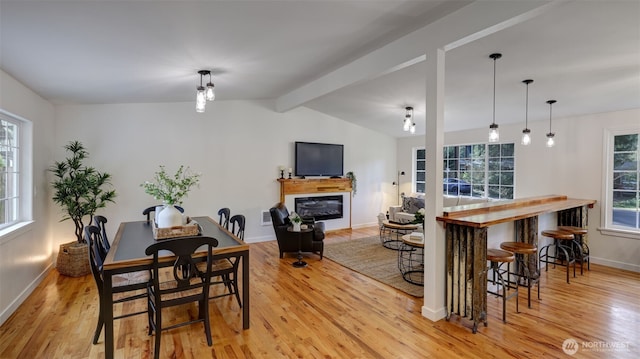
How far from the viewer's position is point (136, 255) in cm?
244

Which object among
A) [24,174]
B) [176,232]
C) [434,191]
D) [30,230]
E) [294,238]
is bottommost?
[294,238]

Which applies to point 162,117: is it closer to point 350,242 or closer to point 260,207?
point 260,207

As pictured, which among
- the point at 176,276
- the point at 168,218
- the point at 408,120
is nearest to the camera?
the point at 176,276

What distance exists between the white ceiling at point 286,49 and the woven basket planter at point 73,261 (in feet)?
6.69

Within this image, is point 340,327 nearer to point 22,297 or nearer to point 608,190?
point 22,297

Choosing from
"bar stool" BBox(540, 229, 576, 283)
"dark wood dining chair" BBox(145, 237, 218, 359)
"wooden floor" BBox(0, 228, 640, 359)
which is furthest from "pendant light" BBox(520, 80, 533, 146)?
"dark wood dining chair" BBox(145, 237, 218, 359)

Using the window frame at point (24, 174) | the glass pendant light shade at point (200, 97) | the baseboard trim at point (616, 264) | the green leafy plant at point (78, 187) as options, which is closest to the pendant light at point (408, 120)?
the glass pendant light shade at point (200, 97)

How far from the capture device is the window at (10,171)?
3.22 m

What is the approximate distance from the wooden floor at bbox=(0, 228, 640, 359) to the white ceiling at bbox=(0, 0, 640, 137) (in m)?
2.42

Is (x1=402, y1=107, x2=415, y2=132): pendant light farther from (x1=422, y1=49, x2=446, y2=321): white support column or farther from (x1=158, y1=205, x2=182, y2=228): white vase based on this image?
(x1=158, y1=205, x2=182, y2=228): white vase

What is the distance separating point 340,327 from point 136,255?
1852 millimetres

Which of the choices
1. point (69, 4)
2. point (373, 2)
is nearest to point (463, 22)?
point (373, 2)

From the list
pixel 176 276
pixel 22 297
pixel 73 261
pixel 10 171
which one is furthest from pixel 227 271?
pixel 10 171

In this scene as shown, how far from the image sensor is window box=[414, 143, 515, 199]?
237 inches
